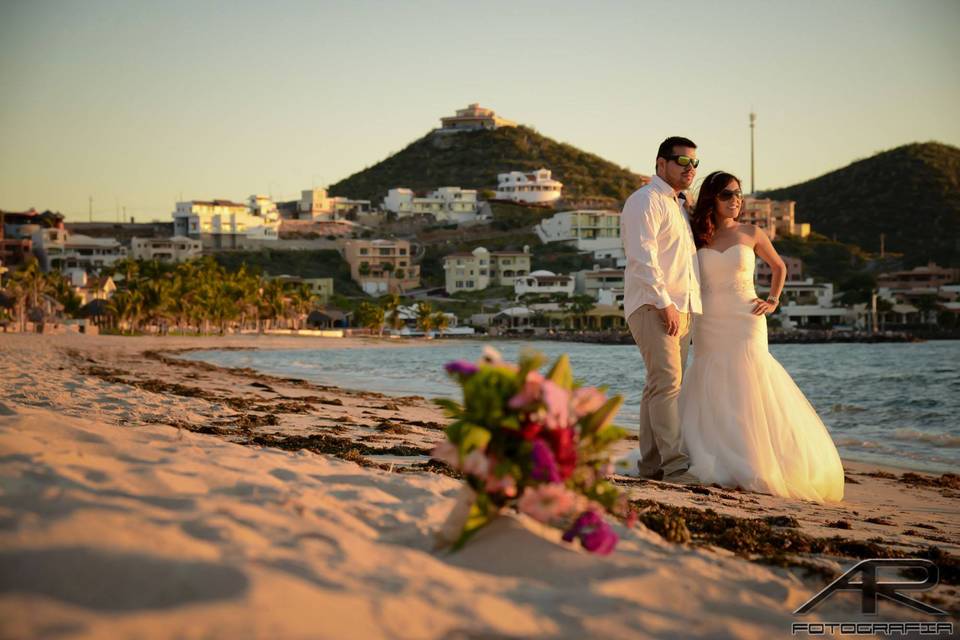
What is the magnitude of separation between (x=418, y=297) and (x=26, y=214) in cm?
4420

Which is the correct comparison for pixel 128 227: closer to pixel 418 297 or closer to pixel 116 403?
pixel 418 297

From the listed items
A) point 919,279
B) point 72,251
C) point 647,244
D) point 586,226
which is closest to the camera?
point 647,244

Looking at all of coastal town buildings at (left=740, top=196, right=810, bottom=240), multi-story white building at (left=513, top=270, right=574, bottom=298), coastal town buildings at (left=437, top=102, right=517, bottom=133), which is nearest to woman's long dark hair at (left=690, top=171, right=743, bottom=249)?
multi-story white building at (left=513, top=270, right=574, bottom=298)

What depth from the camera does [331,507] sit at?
11.5ft

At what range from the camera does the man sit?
682 centimetres

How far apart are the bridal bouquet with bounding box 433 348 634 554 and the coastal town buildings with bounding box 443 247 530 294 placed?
9879cm

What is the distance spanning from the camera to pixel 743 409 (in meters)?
6.61

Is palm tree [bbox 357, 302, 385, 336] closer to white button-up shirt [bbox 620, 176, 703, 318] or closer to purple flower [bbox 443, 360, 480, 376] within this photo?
white button-up shirt [bbox 620, 176, 703, 318]

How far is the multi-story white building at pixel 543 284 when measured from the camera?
315 ft

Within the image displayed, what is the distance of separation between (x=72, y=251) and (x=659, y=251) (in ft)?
332

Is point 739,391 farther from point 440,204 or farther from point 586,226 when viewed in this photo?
point 440,204

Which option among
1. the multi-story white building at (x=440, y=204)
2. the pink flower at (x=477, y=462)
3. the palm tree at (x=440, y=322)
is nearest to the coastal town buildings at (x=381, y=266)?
the palm tree at (x=440, y=322)

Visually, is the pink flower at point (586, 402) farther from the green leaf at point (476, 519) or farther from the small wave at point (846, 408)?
the small wave at point (846, 408)

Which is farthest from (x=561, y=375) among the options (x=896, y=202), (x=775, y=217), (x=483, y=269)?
(x=896, y=202)
